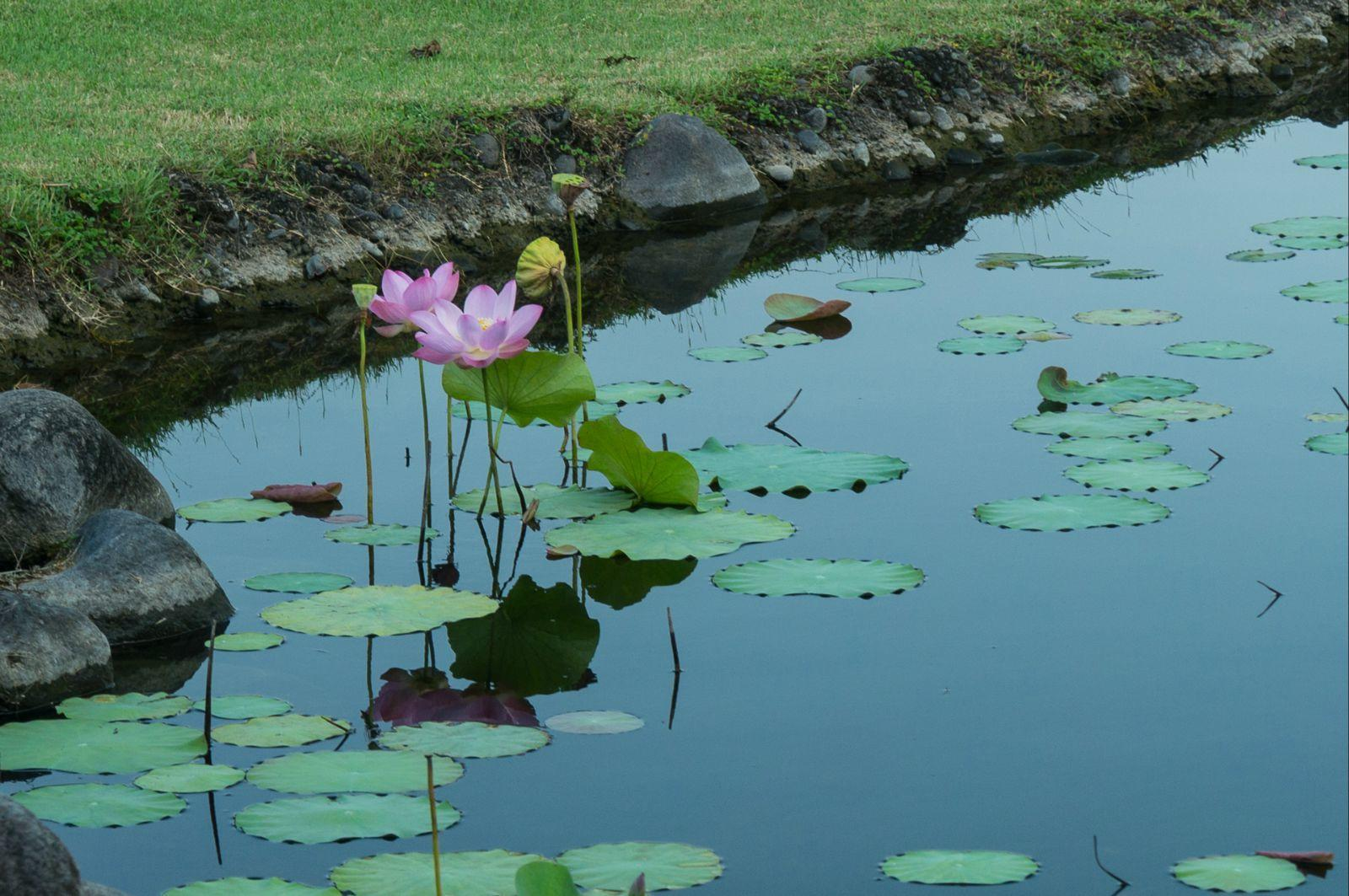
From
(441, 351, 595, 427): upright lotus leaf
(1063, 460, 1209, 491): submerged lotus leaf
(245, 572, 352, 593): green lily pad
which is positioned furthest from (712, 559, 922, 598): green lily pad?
(245, 572, 352, 593): green lily pad

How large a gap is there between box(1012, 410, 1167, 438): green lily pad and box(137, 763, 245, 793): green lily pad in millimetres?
2507

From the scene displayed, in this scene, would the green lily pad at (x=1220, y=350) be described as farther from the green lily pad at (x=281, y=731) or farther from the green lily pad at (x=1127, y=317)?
the green lily pad at (x=281, y=731)

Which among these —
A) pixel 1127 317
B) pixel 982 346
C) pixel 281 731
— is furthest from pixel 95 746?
pixel 1127 317

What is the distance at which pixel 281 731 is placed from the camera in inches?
110

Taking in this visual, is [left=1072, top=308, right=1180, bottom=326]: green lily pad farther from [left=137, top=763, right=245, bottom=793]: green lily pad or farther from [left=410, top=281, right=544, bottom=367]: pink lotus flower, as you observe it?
[left=137, top=763, right=245, bottom=793]: green lily pad

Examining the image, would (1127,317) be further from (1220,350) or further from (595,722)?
(595,722)

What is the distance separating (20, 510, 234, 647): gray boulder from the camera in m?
3.27

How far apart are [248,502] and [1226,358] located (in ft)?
9.80

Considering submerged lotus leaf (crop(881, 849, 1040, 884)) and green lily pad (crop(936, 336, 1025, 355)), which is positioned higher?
green lily pad (crop(936, 336, 1025, 355))

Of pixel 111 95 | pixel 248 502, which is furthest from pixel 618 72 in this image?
pixel 248 502

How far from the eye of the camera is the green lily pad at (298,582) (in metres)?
3.50

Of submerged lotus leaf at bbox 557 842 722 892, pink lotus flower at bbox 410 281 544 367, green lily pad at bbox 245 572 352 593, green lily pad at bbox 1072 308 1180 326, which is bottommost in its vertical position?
submerged lotus leaf at bbox 557 842 722 892

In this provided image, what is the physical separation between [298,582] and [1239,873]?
206cm

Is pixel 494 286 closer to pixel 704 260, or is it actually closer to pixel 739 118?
pixel 704 260
